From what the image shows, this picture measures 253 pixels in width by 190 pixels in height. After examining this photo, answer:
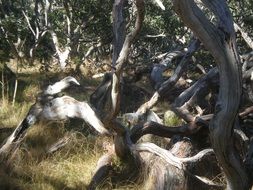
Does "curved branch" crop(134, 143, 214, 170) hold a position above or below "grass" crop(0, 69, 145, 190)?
below

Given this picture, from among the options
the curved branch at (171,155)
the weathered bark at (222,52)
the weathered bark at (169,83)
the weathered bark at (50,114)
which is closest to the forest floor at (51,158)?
the weathered bark at (50,114)

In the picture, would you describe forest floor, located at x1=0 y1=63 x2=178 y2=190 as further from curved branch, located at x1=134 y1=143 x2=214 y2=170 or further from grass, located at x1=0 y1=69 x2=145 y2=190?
curved branch, located at x1=134 y1=143 x2=214 y2=170

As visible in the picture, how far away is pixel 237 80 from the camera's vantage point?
3.94 metres

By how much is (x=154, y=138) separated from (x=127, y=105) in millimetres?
2147

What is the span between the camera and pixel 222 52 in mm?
3865

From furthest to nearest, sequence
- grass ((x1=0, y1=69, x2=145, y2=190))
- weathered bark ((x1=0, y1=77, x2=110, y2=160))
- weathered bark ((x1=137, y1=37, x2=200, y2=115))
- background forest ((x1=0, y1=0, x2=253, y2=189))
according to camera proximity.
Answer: weathered bark ((x1=137, y1=37, x2=200, y2=115)) → weathered bark ((x1=0, y1=77, x2=110, y2=160)) → grass ((x1=0, y1=69, x2=145, y2=190)) → background forest ((x1=0, y1=0, x2=253, y2=189))

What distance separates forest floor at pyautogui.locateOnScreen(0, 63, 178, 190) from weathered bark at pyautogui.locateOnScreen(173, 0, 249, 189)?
81.4 inches

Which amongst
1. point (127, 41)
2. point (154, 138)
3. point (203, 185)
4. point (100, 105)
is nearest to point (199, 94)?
point (154, 138)

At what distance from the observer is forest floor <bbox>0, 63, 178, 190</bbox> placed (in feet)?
19.4

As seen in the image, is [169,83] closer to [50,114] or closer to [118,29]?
[50,114]

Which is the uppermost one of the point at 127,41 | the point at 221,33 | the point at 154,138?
the point at 127,41

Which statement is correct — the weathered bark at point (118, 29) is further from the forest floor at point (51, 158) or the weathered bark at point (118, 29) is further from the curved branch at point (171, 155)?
the forest floor at point (51, 158)

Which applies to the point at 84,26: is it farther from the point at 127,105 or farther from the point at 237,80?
the point at 237,80

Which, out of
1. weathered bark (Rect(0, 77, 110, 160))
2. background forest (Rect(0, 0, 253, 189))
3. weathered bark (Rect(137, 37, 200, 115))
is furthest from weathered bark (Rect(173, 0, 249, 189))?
weathered bark (Rect(137, 37, 200, 115))
